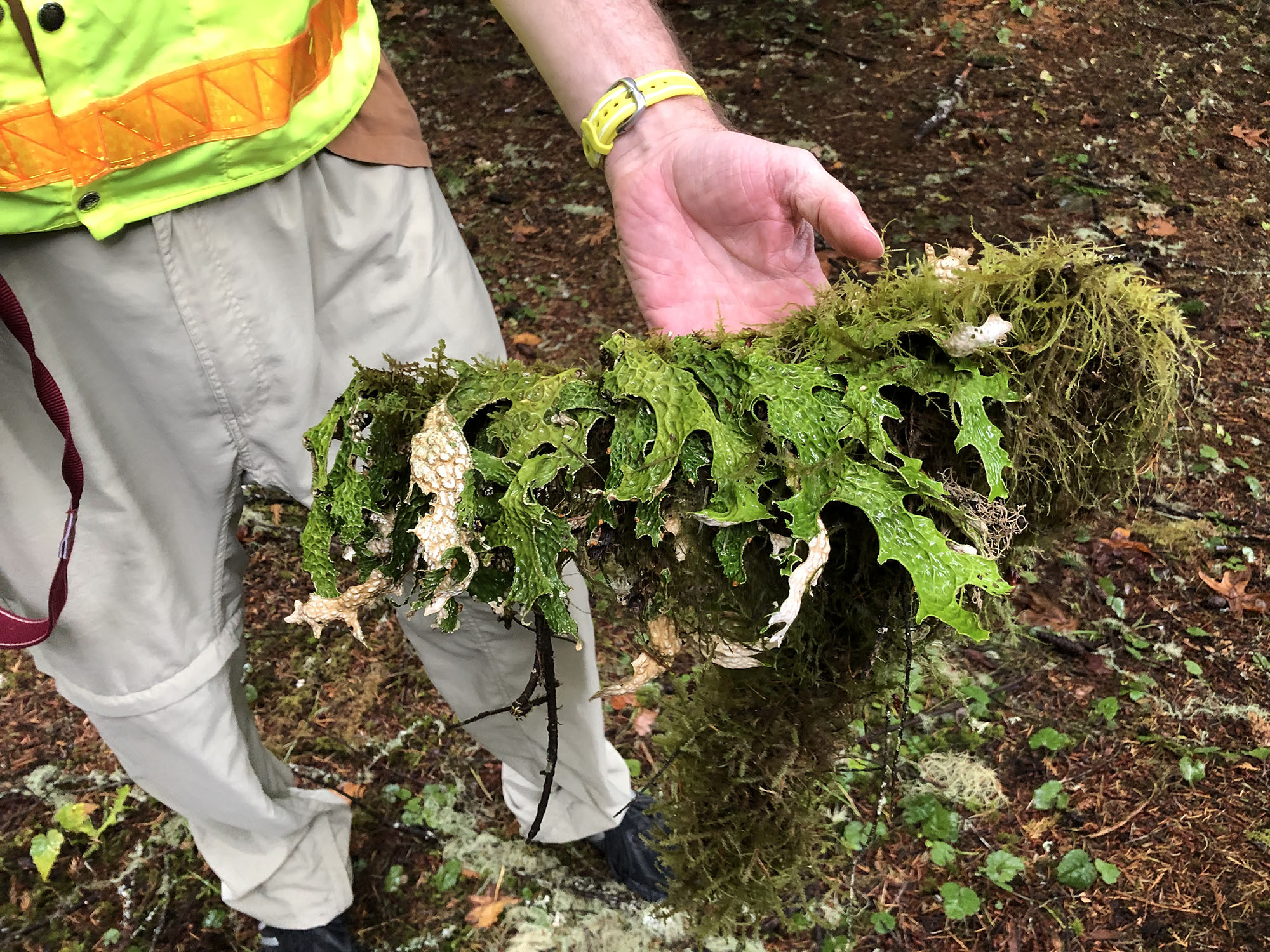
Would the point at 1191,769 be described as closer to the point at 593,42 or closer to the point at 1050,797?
the point at 1050,797

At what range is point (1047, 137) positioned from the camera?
584 cm

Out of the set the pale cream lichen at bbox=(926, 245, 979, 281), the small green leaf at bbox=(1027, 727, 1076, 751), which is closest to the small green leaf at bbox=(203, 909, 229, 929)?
the small green leaf at bbox=(1027, 727, 1076, 751)

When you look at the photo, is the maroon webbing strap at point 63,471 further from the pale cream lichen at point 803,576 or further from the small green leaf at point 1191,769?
the small green leaf at point 1191,769

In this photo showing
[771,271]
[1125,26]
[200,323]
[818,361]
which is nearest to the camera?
[818,361]

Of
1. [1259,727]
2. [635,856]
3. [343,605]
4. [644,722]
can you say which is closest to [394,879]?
[635,856]

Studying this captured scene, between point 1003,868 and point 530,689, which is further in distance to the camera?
point 1003,868

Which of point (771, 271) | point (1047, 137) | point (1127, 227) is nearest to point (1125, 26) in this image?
point (1047, 137)

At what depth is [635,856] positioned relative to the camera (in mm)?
2980

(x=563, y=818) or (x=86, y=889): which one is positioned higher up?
(x=563, y=818)

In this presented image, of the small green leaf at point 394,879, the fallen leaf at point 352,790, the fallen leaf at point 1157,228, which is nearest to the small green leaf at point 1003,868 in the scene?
the small green leaf at point 394,879

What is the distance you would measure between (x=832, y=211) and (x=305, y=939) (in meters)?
2.98

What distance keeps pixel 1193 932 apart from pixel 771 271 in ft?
9.00

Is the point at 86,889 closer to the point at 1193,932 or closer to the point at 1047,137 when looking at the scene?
the point at 1193,932

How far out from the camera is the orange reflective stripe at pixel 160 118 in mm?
1433
